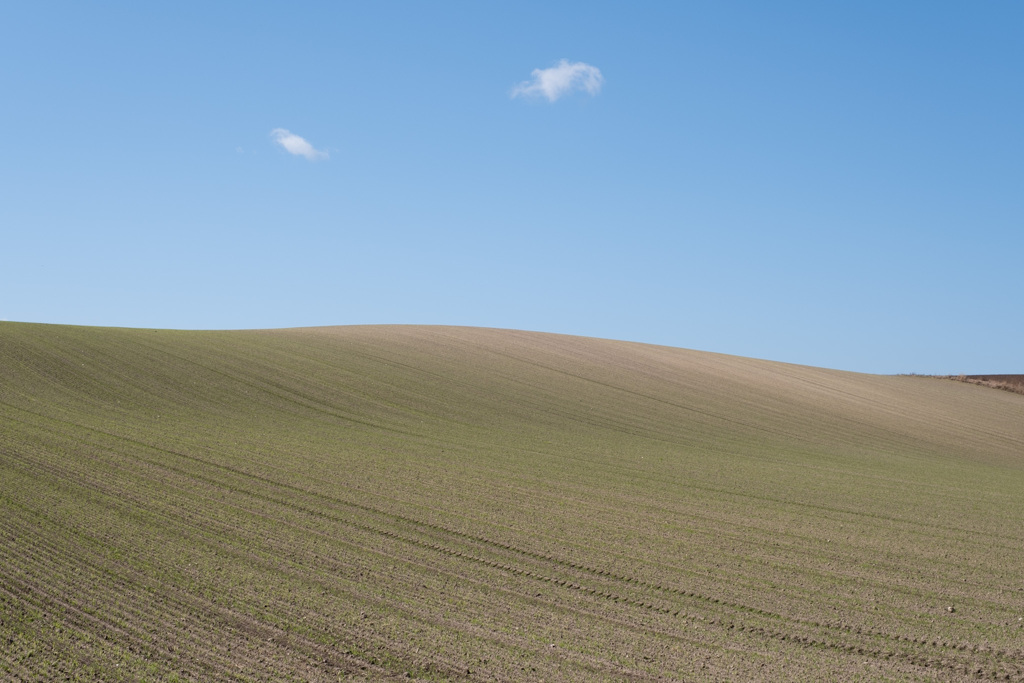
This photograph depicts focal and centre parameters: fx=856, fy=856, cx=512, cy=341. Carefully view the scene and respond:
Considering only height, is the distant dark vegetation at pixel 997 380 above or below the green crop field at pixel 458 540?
above

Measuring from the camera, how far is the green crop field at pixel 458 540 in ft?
24.5

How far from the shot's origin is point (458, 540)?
36.7 ft

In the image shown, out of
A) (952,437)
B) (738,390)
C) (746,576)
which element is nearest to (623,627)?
(746,576)

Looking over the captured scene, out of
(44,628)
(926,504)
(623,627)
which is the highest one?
(926,504)

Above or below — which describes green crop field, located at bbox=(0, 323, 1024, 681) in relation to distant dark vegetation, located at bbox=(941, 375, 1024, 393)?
below

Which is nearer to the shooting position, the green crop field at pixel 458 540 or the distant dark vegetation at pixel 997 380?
the green crop field at pixel 458 540

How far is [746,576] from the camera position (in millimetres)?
9977

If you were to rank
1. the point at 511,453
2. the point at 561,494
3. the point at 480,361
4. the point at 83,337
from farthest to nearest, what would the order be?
the point at 480,361 < the point at 83,337 < the point at 511,453 < the point at 561,494

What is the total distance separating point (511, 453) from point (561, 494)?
4360 millimetres

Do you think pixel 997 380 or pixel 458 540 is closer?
pixel 458 540

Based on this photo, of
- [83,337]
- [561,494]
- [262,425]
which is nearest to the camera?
[561,494]

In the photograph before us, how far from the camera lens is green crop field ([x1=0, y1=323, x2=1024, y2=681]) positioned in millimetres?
7477

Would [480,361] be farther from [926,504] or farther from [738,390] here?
[926,504]

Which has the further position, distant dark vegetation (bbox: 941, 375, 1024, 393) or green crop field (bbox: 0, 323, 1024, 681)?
distant dark vegetation (bbox: 941, 375, 1024, 393)
